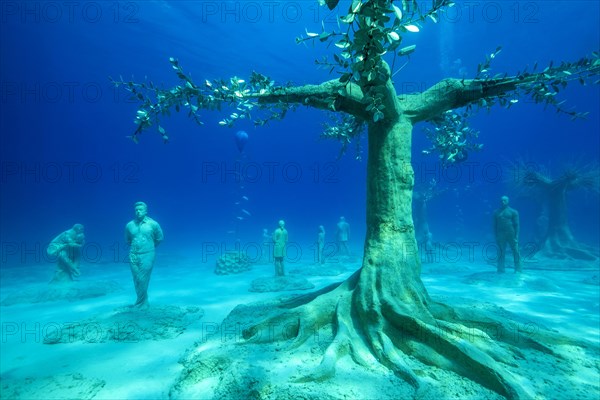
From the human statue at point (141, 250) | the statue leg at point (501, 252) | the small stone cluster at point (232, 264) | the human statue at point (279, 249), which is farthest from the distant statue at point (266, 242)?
the statue leg at point (501, 252)

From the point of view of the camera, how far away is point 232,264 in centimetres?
1523

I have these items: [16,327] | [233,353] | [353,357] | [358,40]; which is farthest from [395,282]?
[16,327]

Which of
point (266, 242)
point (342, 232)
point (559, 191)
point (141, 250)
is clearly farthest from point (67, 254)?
point (559, 191)

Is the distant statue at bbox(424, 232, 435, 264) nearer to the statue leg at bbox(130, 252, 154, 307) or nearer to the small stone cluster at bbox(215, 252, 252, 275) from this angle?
the small stone cluster at bbox(215, 252, 252, 275)

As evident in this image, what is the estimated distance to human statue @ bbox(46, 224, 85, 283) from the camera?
10.4m

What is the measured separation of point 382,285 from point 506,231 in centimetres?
995

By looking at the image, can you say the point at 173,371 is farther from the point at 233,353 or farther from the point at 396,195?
the point at 396,195

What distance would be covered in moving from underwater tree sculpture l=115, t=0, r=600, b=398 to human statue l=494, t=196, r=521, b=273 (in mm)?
8428

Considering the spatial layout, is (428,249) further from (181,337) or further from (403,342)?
(181,337)

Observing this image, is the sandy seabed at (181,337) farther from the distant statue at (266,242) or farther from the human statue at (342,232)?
A: the distant statue at (266,242)

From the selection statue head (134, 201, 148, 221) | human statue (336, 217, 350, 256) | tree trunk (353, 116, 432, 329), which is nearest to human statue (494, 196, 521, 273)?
human statue (336, 217, 350, 256)

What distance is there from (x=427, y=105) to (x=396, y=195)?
1.66 m

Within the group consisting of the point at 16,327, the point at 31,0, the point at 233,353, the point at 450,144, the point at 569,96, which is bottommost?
the point at 16,327

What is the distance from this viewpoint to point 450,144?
245 inches
